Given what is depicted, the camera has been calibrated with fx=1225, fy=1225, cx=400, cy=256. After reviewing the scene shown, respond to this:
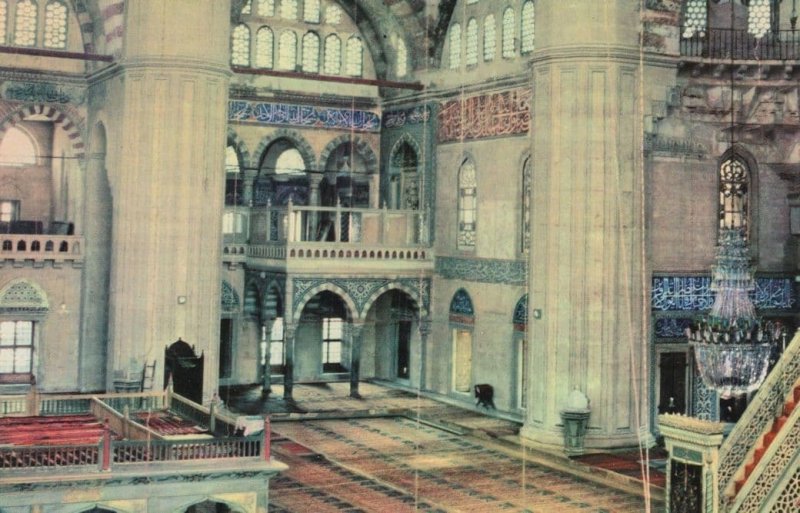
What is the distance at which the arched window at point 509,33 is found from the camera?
18.2 meters

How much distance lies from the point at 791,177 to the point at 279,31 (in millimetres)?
8831

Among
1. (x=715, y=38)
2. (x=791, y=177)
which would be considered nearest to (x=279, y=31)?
(x=715, y=38)

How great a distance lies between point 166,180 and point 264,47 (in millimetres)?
5190

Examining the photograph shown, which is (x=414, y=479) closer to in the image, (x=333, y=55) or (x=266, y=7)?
(x=333, y=55)

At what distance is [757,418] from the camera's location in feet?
32.1

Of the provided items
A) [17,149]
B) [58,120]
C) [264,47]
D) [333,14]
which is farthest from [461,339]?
[17,149]

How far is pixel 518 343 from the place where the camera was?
17906 mm

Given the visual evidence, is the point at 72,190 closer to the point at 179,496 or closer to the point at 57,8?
the point at 57,8

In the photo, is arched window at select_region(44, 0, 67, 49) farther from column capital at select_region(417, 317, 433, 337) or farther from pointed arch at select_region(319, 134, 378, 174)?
column capital at select_region(417, 317, 433, 337)

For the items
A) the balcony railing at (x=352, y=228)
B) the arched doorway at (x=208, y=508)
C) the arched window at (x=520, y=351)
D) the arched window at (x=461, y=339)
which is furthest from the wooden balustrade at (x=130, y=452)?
the arched window at (x=461, y=339)

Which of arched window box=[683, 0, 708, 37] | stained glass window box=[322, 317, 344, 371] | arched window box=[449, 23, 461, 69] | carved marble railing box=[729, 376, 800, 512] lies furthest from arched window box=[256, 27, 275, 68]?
carved marble railing box=[729, 376, 800, 512]

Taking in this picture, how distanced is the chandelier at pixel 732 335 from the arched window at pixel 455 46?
9.31 m

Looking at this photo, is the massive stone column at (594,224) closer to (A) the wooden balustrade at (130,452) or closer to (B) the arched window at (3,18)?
(A) the wooden balustrade at (130,452)

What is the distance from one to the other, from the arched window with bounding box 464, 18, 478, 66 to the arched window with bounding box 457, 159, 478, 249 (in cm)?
157
